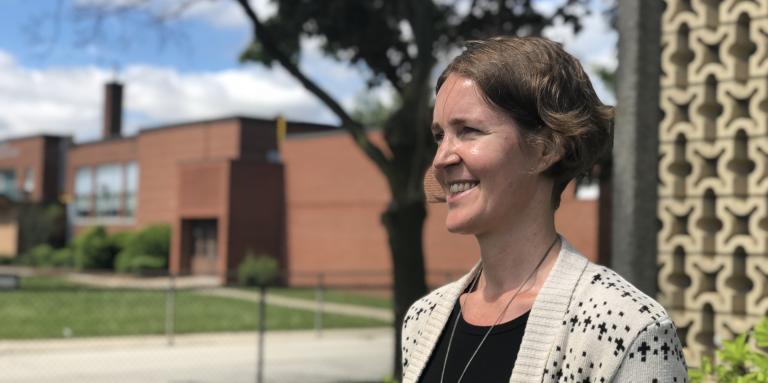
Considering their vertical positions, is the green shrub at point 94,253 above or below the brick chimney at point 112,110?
below

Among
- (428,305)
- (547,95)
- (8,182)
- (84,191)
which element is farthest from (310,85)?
(8,182)

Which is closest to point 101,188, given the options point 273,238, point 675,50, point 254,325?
point 273,238

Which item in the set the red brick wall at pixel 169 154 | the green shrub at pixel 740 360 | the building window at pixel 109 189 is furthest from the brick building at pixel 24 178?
the green shrub at pixel 740 360

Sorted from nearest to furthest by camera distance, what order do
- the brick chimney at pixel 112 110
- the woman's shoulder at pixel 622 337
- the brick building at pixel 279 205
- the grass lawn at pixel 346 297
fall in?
1. the woman's shoulder at pixel 622 337
2. the grass lawn at pixel 346 297
3. the brick building at pixel 279 205
4. the brick chimney at pixel 112 110

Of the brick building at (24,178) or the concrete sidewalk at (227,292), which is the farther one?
the brick building at (24,178)

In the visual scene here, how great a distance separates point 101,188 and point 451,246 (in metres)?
29.6

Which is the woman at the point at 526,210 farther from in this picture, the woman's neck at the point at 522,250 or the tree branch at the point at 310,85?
the tree branch at the point at 310,85

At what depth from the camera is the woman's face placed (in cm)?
179

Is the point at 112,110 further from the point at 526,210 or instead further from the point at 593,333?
the point at 593,333

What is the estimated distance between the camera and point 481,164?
1.80 metres

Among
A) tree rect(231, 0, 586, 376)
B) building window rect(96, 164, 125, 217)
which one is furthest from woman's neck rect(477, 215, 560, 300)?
building window rect(96, 164, 125, 217)

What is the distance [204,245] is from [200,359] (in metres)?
22.4

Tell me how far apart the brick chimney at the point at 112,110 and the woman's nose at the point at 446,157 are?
191ft

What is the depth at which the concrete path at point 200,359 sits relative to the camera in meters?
12.3
